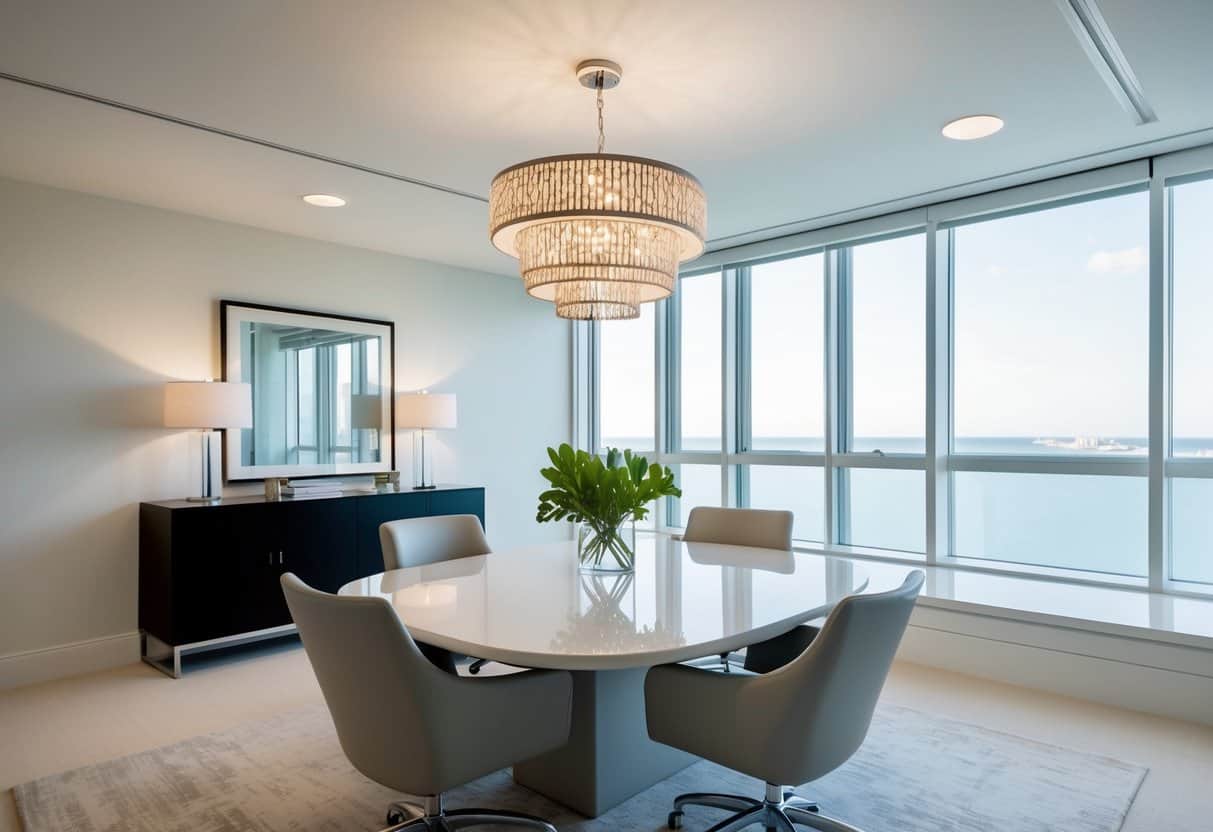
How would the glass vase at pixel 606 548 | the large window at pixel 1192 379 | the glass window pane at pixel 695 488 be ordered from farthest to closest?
the glass window pane at pixel 695 488 → the large window at pixel 1192 379 → the glass vase at pixel 606 548

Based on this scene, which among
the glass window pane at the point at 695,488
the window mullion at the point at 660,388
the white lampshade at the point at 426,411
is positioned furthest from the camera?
the window mullion at the point at 660,388

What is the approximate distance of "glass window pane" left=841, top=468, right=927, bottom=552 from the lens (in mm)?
4434

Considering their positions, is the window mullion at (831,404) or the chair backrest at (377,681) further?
the window mullion at (831,404)

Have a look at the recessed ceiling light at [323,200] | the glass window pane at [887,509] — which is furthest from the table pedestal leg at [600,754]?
the recessed ceiling light at [323,200]

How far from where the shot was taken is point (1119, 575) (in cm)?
381

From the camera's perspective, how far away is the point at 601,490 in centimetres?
250

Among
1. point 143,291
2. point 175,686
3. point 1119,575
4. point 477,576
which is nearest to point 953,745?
point 1119,575

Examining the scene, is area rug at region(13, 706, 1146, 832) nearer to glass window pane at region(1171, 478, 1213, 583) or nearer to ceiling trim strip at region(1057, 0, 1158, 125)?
glass window pane at region(1171, 478, 1213, 583)

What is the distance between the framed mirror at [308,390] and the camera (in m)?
4.30

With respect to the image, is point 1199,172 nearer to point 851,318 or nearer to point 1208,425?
point 1208,425

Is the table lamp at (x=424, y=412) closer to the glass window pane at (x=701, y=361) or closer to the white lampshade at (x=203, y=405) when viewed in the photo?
the white lampshade at (x=203, y=405)

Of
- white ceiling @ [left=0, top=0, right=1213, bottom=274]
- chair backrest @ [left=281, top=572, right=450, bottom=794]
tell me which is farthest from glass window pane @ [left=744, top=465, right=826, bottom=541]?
chair backrest @ [left=281, top=572, right=450, bottom=794]

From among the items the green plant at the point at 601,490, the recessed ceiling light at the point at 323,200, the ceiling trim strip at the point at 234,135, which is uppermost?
the ceiling trim strip at the point at 234,135

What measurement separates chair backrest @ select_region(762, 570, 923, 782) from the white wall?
3.68 meters
